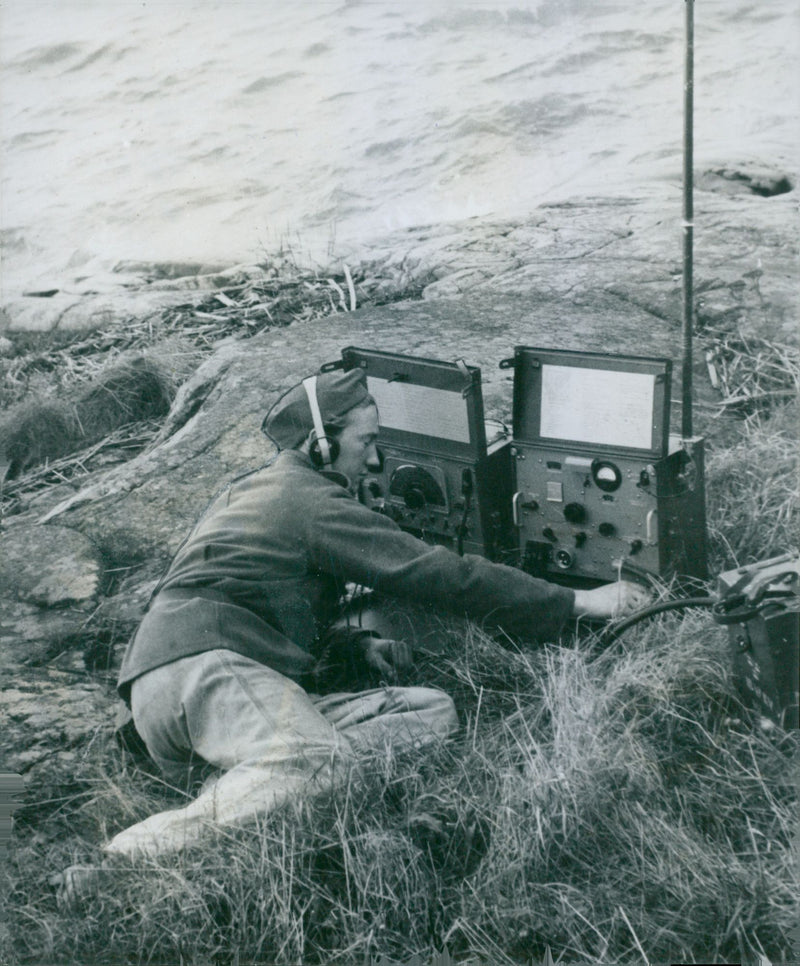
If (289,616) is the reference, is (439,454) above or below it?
above

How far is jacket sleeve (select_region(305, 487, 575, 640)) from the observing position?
10.8 ft

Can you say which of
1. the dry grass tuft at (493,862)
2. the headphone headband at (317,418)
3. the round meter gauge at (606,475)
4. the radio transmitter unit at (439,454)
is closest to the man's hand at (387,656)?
the dry grass tuft at (493,862)

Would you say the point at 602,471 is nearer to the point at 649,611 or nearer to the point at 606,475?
the point at 606,475

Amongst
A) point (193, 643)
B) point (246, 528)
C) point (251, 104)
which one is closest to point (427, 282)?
point (251, 104)

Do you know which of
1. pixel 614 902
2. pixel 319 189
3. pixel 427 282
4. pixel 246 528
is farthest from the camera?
pixel 427 282

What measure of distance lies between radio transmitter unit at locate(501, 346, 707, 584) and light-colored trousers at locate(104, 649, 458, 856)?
2.91 feet

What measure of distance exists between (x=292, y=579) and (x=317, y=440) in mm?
508

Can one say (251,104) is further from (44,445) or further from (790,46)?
(790,46)

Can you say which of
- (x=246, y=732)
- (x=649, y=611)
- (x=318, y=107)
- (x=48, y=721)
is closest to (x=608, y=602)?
(x=649, y=611)

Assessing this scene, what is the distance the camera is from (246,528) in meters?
3.29

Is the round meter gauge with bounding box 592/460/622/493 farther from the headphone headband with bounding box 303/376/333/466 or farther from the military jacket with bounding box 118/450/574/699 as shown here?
the headphone headband with bounding box 303/376/333/466

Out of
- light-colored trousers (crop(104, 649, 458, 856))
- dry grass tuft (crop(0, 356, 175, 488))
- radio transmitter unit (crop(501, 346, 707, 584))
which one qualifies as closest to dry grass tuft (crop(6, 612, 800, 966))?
light-colored trousers (crop(104, 649, 458, 856))

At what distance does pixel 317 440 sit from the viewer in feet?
11.5

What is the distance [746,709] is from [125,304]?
129 inches
